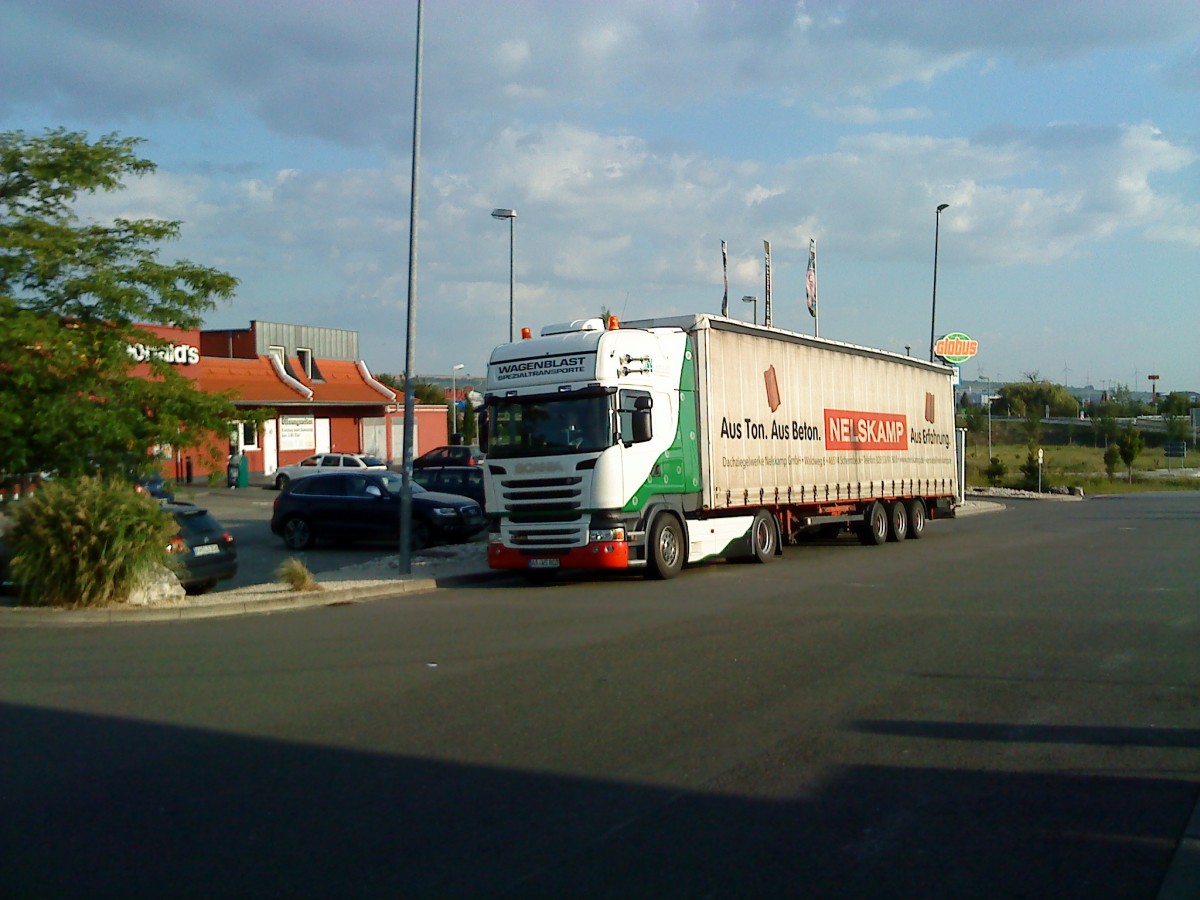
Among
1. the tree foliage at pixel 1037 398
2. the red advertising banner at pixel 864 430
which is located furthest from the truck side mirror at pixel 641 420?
the tree foliage at pixel 1037 398

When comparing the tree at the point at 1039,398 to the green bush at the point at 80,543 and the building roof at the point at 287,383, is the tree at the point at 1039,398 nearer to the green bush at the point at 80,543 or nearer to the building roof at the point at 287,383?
the building roof at the point at 287,383

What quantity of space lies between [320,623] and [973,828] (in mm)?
8664

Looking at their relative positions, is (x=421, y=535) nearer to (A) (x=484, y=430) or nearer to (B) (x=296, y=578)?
(A) (x=484, y=430)

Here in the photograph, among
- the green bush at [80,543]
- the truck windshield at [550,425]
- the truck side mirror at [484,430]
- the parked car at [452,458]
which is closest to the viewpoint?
the green bush at [80,543]

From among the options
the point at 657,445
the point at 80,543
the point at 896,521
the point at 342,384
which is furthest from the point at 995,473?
the point at 80,543

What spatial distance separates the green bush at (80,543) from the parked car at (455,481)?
13079 mm

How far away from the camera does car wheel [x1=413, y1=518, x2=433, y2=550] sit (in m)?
21.4

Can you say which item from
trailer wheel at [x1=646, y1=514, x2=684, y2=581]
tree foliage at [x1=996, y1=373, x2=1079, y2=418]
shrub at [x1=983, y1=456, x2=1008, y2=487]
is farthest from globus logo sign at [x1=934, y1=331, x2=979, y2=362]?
tree foliage at [x1=996, y1=373, x2=1079, y2=418]

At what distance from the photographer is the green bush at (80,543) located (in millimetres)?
13062

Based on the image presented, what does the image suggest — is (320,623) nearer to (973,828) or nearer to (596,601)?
(596,601)

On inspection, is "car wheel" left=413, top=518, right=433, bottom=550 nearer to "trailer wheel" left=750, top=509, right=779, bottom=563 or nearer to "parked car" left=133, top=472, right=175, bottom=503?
"parked car" left=133, top=472, right=175, bottom=503

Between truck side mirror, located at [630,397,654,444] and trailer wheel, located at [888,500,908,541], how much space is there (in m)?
10.3

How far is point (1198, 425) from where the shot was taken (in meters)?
106

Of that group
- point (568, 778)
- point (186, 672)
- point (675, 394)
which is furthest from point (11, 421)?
point (568, 778)
